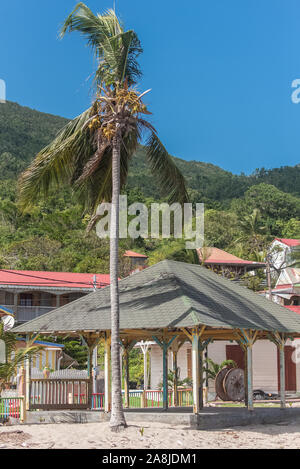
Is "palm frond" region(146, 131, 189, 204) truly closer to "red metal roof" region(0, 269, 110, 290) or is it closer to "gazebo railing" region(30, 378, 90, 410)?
"gazebo railing" region(30, 378, 90, 410)

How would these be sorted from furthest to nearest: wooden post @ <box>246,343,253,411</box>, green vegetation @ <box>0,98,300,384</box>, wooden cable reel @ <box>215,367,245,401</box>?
green vegetation @ <box>0,98,300,384</box> < wooden cable reel @ <box>215,367,245,401</box> < wooden post @ <box>246,343,253,411</box>

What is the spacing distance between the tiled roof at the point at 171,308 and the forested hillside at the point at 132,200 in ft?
28.5

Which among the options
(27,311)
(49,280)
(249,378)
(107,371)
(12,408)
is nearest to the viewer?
(12,408)

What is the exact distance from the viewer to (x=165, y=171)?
18797 mm

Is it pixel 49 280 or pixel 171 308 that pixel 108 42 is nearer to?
pixel 171 308

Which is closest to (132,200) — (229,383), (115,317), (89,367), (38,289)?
(38,289)

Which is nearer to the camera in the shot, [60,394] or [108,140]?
[108,140]

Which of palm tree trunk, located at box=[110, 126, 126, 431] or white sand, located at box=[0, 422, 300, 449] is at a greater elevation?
palm tree trunk, located at box=[110, 126, 126, 431]

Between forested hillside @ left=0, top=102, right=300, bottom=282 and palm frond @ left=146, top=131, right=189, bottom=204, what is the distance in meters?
10.1

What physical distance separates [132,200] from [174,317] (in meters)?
57.4

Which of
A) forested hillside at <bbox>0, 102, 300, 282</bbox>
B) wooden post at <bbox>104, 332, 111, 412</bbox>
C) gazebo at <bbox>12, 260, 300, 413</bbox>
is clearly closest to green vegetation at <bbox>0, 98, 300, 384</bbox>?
forested hillside at <bbox>0, 102, 300, 282</bbox>

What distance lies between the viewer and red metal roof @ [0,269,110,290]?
138 feet

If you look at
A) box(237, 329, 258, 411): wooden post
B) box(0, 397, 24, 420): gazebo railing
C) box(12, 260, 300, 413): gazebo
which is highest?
box(12, 260, 300, 413): gazebo
